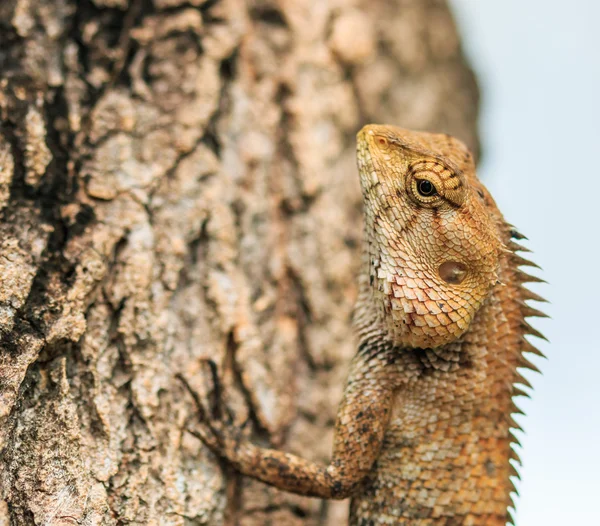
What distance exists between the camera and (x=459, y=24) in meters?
7.24

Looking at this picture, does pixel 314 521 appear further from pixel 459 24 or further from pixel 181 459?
pixel 459 24

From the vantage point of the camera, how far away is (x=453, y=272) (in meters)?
3.43

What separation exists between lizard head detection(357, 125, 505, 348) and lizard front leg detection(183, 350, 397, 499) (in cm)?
44

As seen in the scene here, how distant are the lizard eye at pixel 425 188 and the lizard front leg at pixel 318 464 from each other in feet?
3.60

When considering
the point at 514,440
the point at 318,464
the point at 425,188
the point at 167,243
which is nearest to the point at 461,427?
the point at 514,440

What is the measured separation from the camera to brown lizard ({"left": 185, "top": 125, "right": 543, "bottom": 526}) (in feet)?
11.1

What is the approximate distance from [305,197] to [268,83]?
0.85m

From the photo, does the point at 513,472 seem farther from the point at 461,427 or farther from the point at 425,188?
the point at 425,188

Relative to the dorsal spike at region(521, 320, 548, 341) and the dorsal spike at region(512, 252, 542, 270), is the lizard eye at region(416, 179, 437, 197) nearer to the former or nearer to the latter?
the dorsal spike at region(512, 252, 542, 270)

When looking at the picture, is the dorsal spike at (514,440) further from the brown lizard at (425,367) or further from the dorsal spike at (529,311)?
the dorsal spike at (529,311)

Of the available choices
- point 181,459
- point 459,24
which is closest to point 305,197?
point 181,459

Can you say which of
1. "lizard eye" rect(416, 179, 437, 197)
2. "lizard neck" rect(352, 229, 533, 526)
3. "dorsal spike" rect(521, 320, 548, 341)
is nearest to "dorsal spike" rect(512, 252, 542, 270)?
"lizard neck" rect(352, 229, 533, 526)

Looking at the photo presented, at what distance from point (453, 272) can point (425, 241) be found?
8.6 inches

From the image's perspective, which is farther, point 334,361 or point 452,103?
point 452,103
